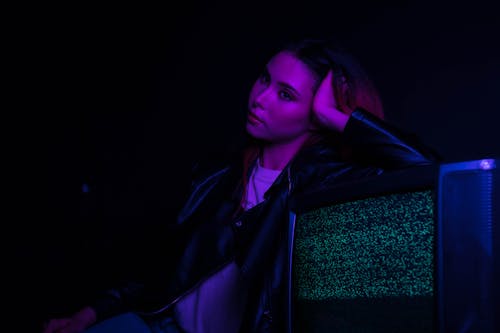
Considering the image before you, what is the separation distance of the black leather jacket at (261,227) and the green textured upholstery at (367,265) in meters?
0.27

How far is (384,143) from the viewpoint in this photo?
53.6 inches

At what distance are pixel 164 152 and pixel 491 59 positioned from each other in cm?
149

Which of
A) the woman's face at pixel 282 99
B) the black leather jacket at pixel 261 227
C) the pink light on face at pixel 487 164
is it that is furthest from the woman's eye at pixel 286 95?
the pink light on face at pixel 487 164

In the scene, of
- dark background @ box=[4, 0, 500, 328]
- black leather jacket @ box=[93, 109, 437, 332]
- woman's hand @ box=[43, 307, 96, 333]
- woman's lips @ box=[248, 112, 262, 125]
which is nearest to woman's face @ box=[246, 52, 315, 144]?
woman's lips @ box=[248, 112, 262, 125]

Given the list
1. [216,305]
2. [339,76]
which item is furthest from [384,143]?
[216,305]

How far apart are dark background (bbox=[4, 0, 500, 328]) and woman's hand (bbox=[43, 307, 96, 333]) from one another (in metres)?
0.14

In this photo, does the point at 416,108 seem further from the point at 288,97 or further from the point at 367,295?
the point at 367,295

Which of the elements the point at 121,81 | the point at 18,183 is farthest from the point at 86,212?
the point at 121,81

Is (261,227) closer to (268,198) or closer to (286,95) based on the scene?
(268,198)

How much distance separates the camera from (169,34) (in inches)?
92.1

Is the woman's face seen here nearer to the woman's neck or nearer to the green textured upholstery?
the woman's neck

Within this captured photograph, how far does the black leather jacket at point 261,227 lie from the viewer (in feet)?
4.49

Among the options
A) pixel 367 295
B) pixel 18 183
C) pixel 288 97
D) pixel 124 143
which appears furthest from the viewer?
pixel 124 143

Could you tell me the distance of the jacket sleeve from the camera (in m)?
1.34
